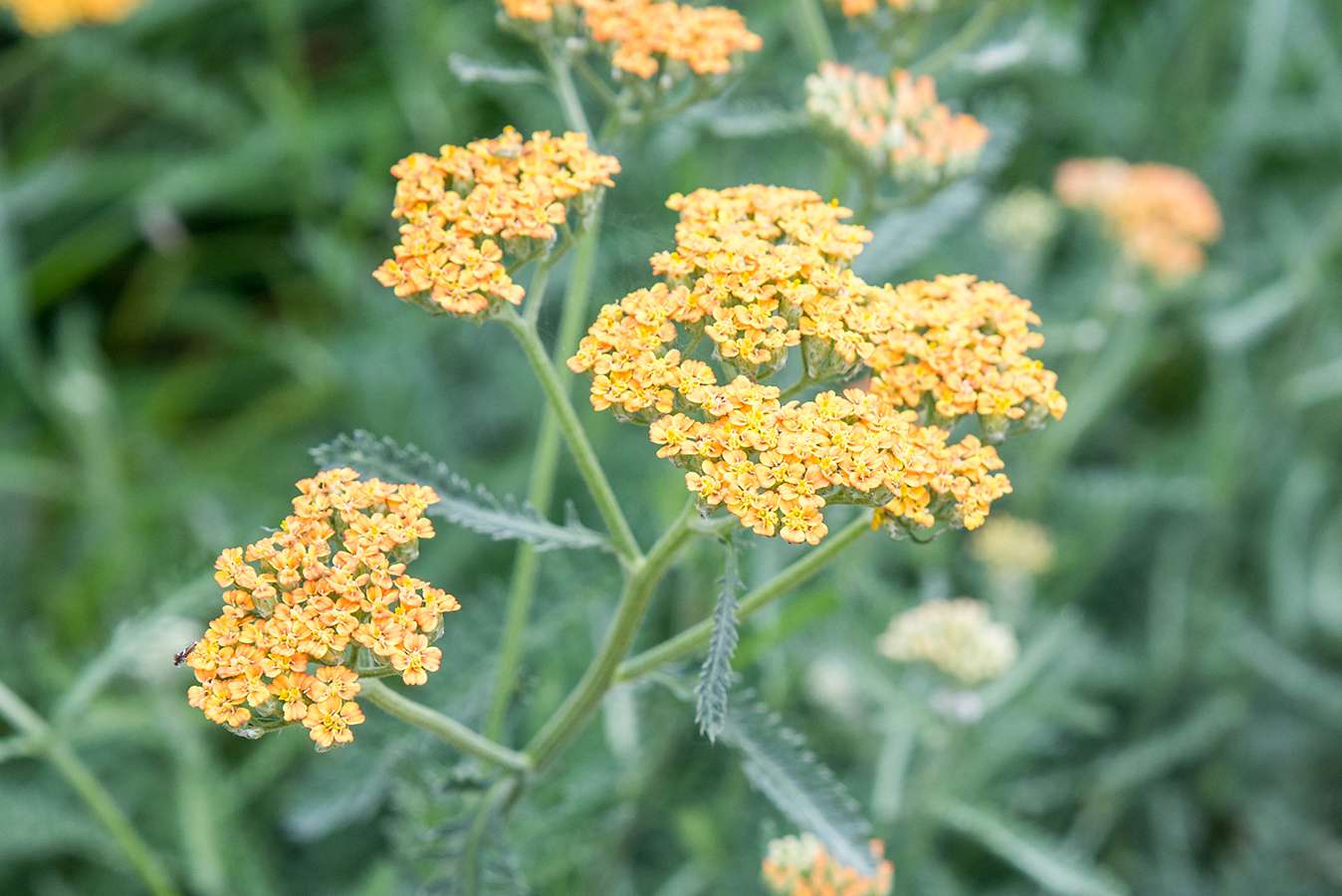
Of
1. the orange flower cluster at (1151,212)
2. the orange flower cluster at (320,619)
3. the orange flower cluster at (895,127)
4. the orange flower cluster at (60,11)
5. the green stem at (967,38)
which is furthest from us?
the orange flower cluster at (60,11)

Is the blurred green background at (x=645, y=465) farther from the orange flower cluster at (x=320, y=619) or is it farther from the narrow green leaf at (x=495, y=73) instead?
the orange flower cluster at (x=320, y=619)

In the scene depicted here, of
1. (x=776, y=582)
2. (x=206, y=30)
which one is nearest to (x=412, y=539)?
(x=776, y=582)

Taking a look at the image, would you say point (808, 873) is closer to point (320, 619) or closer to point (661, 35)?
point (320, 619)

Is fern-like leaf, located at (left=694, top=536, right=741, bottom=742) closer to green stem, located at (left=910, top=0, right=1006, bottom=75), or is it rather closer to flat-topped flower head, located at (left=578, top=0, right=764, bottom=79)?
flat-topped flower head, located at (left=578, top=0, right=764, bottom=79)

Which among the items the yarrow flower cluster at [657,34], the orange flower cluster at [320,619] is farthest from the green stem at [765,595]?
the yarrow flower cluster at [657,34]

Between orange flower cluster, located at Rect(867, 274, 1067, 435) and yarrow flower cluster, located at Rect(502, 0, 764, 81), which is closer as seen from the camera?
orange flower cluster, located at Rect(867, 274, 1067, 435)

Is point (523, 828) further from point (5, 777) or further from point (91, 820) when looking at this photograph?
point (5, 777)

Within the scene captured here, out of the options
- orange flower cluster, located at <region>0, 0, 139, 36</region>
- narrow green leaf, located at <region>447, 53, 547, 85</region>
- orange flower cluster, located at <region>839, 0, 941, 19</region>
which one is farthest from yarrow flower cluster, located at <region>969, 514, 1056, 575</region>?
orange flower cluster, located at <region>0, 0, 139, 36</region>
